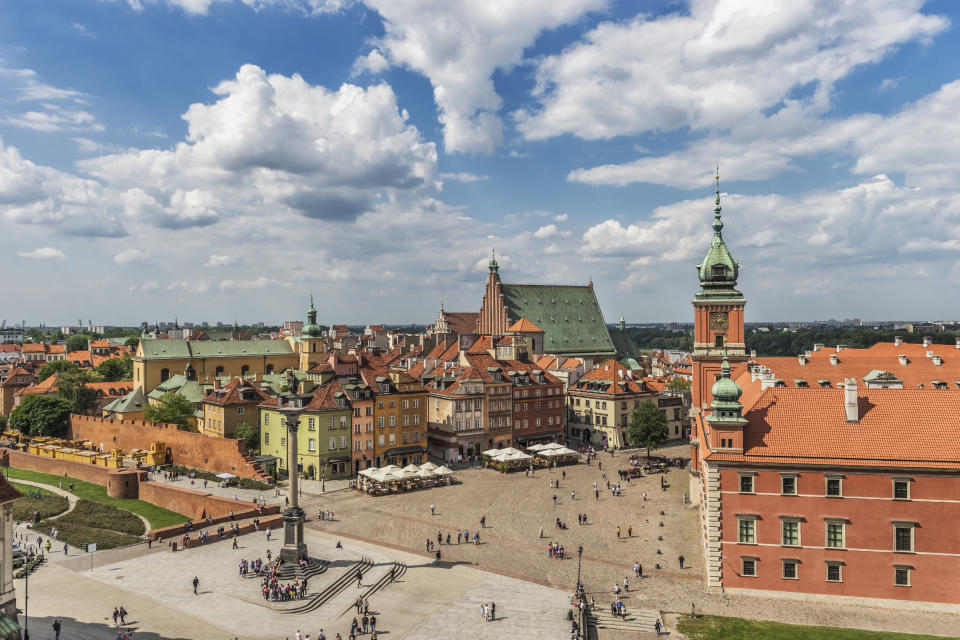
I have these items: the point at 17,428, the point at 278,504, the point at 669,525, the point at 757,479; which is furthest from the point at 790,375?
the point at 17,428

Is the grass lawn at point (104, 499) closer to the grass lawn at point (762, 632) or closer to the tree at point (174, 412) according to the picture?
the tree at point (174, 412)

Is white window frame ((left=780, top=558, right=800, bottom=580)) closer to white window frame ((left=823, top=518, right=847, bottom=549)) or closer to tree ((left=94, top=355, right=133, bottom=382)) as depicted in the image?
white window frame ((left=823, top=518, right=847, bottom=549))

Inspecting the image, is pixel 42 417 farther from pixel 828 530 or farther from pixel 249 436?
pixel 828 530

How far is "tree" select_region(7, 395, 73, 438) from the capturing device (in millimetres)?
91625

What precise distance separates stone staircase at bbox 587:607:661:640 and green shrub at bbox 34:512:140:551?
35.6 m

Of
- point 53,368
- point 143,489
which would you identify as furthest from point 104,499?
point 53,368

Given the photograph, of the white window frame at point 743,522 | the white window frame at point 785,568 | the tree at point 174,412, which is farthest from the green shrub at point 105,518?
the white window frame at point 785,568

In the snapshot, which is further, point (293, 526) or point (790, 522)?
point (293, 526)

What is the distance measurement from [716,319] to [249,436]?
52.7 m

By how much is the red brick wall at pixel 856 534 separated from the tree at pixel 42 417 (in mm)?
87066

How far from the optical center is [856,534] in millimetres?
40188

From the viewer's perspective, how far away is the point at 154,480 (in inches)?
2793

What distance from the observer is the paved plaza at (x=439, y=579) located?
3816cm

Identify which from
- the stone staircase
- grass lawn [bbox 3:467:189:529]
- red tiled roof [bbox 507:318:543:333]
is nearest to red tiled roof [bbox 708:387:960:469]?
the stone staircase
